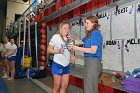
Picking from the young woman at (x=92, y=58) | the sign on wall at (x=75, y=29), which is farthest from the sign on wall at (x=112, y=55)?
the sign on wall at (x=75, y=29)

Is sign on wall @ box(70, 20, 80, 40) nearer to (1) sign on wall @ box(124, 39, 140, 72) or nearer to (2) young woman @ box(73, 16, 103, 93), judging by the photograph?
(1) sign on wall @ box(124, 39, 140, 72)

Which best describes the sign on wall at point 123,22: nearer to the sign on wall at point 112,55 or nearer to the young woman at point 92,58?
the sign on wall at point 112,55

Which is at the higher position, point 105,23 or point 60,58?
point 105,23

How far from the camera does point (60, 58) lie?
325 cm

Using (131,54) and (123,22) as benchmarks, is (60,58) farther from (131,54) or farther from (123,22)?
(123,22)

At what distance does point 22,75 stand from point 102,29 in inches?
175

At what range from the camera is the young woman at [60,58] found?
10.6 feet

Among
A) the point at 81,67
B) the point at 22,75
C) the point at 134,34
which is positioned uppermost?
the point at 134,34

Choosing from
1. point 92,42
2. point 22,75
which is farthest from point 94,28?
point 22,75

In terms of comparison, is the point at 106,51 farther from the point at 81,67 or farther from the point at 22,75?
the point at 22,75

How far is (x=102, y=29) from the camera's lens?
4.58 m

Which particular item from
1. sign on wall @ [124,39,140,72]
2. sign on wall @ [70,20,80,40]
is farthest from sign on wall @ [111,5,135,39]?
sign on wall @ [70,20,80,40]

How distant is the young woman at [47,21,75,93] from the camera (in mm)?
3236

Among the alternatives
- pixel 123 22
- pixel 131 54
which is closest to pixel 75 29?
pixel 123 22
